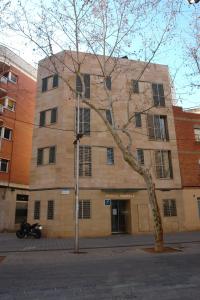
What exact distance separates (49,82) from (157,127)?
1079 centimetres

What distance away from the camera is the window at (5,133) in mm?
24959

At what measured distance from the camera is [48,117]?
2180cm

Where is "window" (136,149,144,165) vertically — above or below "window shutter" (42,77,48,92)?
below

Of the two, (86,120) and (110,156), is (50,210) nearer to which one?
(110,156)

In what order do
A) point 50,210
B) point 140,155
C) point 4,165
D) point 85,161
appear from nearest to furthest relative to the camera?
point 50,210
point 85,161
point 140,155
point 4,165

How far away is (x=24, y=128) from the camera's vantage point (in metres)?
27.9

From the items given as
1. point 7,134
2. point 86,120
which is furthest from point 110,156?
point 7,134

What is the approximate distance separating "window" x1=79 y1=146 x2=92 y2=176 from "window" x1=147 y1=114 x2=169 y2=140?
6.04m

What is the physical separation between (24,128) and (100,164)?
11.9 meters

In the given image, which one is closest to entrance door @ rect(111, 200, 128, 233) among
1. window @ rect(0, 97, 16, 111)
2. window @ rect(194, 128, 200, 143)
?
window @ rect(194, 128, 200, 143)

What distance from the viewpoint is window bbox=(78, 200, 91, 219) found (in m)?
19.1

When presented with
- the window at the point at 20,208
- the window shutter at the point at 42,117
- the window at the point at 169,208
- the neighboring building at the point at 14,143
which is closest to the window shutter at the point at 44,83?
the neighboring building at the point at 14,143

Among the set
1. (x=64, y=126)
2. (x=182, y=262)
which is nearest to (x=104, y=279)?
(x=182, y=262)

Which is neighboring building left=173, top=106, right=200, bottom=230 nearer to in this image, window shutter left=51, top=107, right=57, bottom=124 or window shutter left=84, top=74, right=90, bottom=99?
window shutter left=84, top=74, right=90, bottom=99
